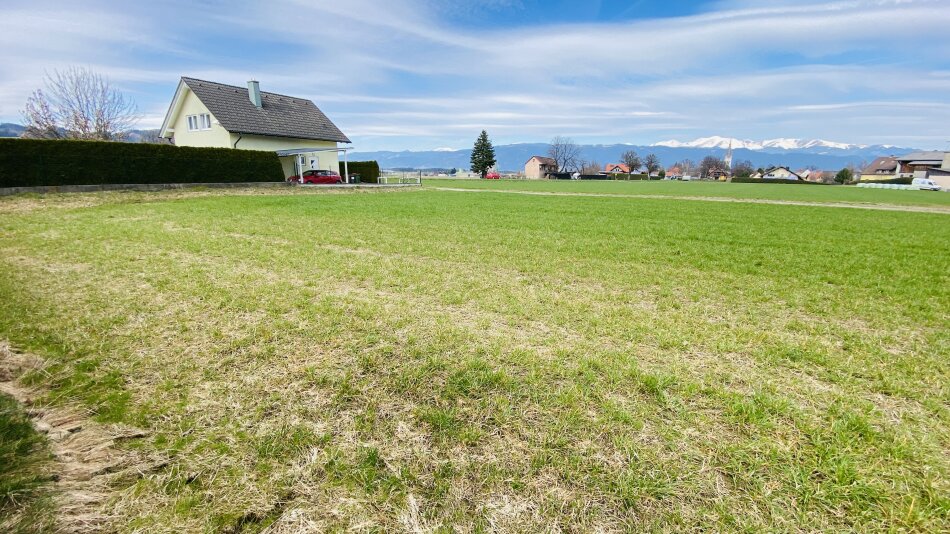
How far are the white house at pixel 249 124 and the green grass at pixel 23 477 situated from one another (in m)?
29.4

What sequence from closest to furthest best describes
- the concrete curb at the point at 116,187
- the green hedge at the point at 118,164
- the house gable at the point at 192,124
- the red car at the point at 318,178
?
1. the concrete curb at the point at 116,187
2. the green hedge at the point at 118,164
3. the house gable at the point at 192,124
4. the red car at the point at 318,178

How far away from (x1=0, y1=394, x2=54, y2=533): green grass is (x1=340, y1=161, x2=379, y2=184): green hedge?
36.6 m

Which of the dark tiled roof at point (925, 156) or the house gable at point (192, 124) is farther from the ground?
the dark tiled roof at point (925, 156)

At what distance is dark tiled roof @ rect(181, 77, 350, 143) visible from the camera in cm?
2759

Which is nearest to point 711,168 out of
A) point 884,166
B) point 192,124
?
point 884,166

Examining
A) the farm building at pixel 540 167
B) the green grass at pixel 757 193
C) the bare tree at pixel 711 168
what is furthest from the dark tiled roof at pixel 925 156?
the farm building at pixel 540 167

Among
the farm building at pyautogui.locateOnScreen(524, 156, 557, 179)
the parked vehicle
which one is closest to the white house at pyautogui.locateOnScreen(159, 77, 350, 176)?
the farm building at pyautogui.locateOnScreen(524, 156, 557, 179)

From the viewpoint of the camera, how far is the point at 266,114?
30500 millimetres

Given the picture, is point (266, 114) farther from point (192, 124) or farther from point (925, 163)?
point (925, 163)

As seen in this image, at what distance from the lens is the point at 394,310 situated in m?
4.49

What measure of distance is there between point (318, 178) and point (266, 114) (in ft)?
25.1

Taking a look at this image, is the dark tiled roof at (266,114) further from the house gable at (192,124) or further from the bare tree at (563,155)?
the bare tree at (563,155)

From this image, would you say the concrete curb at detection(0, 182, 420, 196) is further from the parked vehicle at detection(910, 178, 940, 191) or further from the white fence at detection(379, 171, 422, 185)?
the parked vehicle at detection(910, 178, 940, 191)

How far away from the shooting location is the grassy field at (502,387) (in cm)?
198
